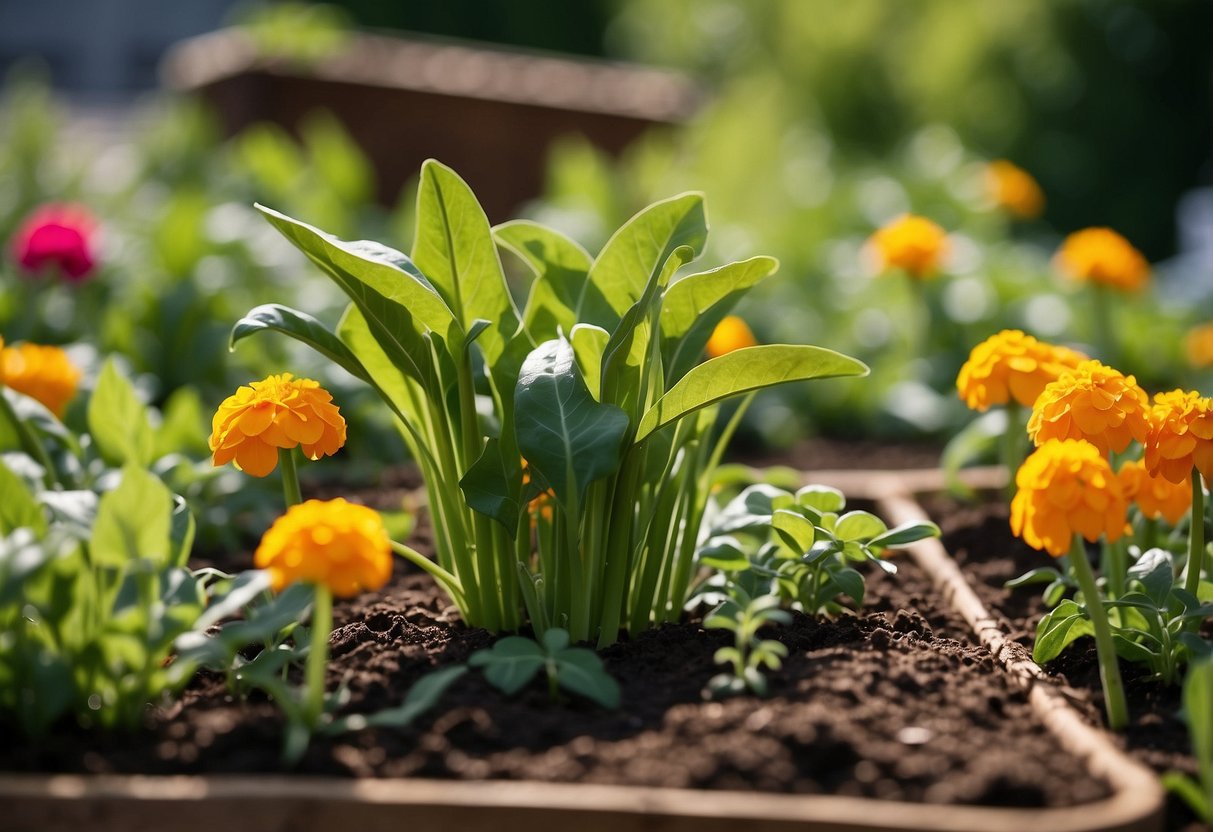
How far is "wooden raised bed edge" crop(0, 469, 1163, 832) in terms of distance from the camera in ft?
4.31

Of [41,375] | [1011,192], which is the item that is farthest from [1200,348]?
[41,375]

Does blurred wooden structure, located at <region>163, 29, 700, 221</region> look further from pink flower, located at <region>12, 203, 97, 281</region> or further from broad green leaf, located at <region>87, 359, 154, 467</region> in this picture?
broad green leaf, located at <region>87, 359, 154, 467</region>

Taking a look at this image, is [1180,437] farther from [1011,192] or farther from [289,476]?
[1011,192]

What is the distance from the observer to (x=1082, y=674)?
1818 millimetres

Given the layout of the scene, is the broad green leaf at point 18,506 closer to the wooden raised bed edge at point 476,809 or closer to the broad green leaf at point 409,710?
the wooden raised bed edge at point 476,809

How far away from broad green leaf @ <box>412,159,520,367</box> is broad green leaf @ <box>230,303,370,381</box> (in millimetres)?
162

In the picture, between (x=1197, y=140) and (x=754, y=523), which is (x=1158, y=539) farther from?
(x=1197, y=140)

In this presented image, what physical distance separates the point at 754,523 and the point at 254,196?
131 inches

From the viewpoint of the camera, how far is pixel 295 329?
1631 millimetres

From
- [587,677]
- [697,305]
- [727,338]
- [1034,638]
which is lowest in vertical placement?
[1034,638]

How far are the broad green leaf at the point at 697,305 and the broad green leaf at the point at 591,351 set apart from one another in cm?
12

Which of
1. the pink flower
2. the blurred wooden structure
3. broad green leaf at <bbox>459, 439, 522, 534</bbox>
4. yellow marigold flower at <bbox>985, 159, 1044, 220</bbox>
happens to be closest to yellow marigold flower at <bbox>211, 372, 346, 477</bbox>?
broad green leaf at <bbox>459, 439, 522, 534</bbox>

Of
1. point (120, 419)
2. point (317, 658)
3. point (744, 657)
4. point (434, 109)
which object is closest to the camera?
point (317, 658)

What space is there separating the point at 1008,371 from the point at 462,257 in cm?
86
